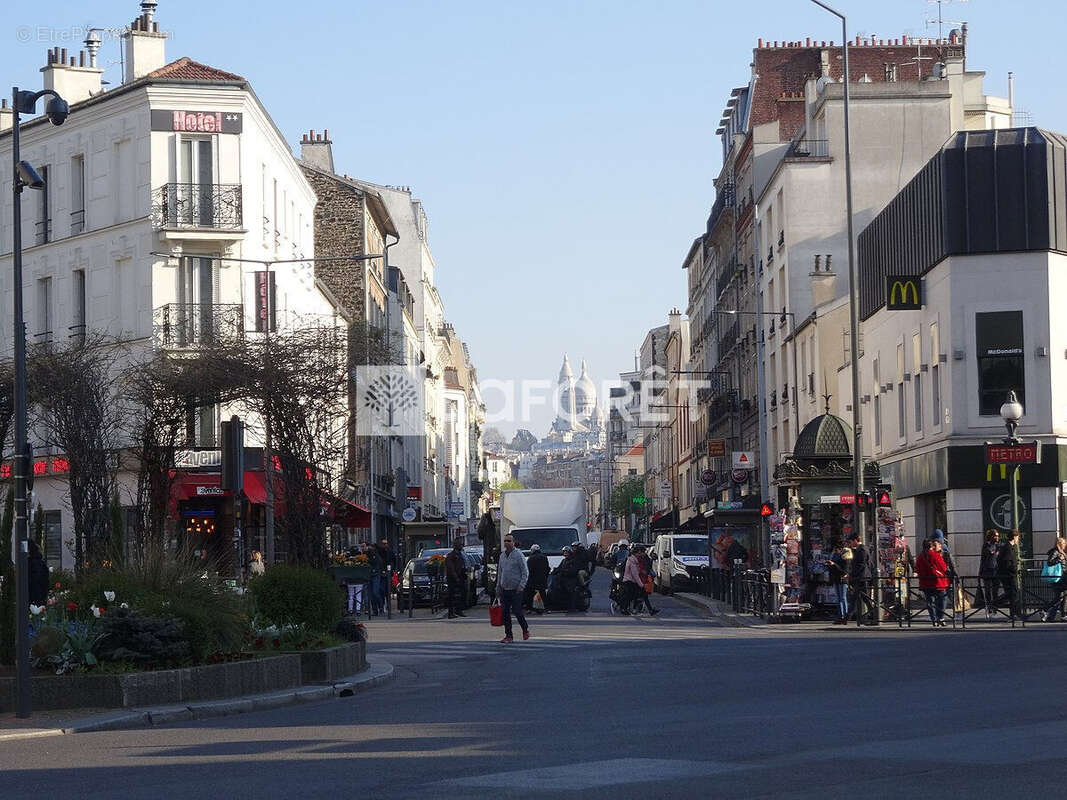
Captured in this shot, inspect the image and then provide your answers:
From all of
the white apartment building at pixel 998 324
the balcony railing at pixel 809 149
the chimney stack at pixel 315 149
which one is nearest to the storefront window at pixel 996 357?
the white apartment building at pixel 998 324

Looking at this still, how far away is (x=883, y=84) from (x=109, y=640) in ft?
140

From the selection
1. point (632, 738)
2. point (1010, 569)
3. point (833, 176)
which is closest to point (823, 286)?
point (833, 176)

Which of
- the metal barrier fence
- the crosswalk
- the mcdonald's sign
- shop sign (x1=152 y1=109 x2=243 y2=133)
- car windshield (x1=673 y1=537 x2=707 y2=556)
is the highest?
shop sign (x1=152 y1=109 x2=243 y2=133)

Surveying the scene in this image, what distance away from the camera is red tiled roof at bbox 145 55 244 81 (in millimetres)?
45531

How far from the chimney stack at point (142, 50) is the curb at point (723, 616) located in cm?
2113

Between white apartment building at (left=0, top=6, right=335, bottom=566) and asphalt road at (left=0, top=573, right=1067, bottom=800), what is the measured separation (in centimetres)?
2504

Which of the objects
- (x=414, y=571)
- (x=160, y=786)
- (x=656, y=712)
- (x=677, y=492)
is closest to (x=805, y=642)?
(x=656, y=712)

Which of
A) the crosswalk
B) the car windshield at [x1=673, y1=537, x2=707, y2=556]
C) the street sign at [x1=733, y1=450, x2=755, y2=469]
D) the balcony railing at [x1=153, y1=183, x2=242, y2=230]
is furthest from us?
the street sign at [x1=733, y1=450, x2=755, y2=469]

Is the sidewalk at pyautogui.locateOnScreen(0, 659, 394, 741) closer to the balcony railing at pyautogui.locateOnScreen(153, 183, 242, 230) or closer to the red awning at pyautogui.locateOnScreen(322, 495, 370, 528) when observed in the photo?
the red awning at pyautogui.locateOnScreen(322, 495, 370, 528)

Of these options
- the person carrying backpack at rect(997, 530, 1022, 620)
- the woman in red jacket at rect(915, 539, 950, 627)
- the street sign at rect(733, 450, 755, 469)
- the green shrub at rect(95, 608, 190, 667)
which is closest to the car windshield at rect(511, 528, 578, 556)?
the street sign at rect(733, 450, 755, 469)

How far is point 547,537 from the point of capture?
153 feet

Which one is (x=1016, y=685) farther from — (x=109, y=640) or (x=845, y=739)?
(x=109, y=640)

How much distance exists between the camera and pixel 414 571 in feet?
145

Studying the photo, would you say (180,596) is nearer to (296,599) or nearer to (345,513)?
(296,599)
